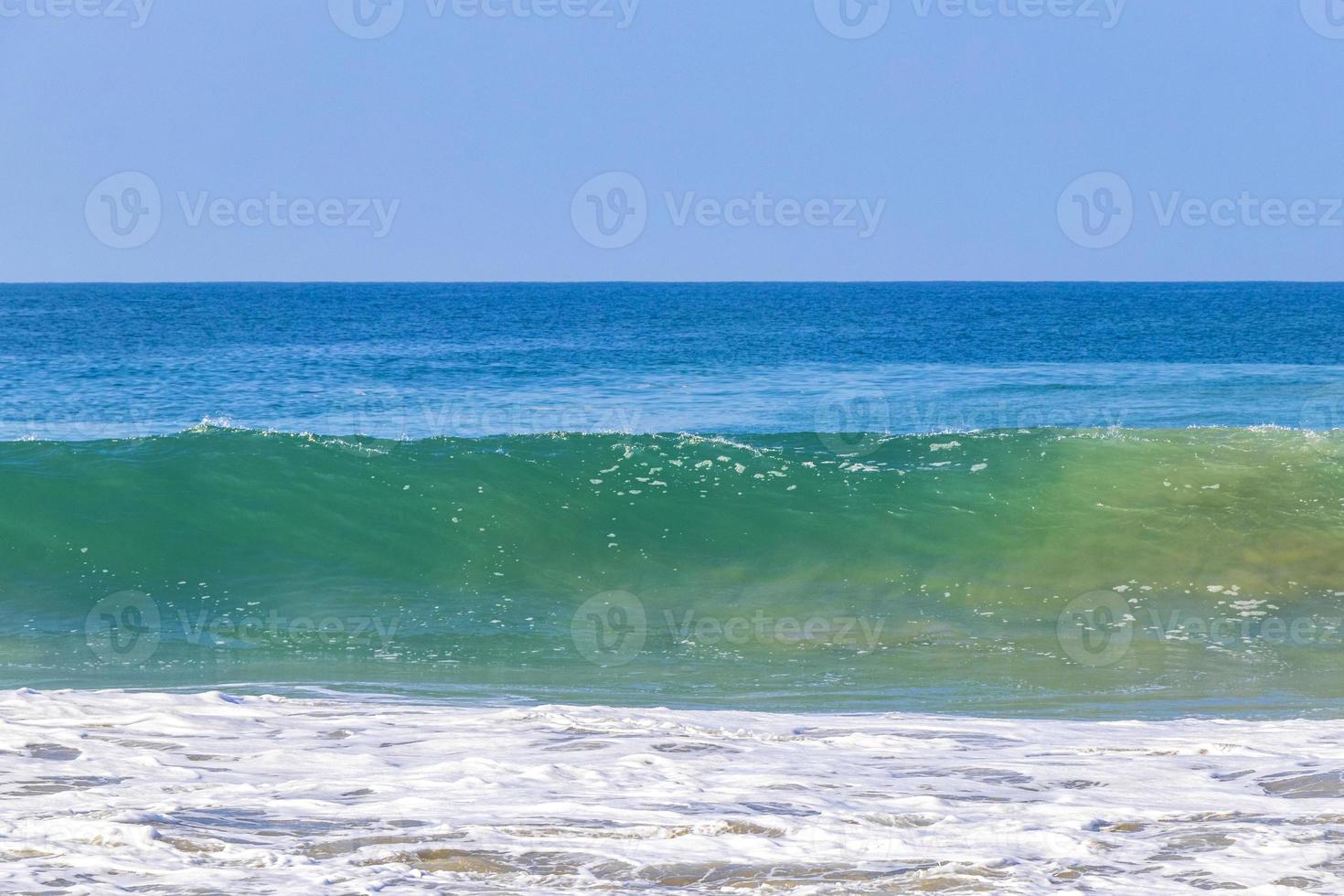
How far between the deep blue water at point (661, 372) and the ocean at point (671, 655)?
0.68 meters

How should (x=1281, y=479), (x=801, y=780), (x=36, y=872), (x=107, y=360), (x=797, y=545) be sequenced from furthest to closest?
(x=107, y=360), (x=1281, y=479), (x=797, y=545), (x=801, y=780), (x=36, y=872)

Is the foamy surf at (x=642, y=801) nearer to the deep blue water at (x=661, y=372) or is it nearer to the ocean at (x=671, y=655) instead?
the ocean at (x=671, y=655)

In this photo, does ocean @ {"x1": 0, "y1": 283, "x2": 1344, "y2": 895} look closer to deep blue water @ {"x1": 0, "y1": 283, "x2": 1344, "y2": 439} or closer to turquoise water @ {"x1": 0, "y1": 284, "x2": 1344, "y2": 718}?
turquoise water @ {"x1": 0, "y1": 284, "x2": 1344, "y2": 718}

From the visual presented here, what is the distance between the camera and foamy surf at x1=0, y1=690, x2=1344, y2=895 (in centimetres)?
425

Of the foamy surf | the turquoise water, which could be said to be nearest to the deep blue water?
the turquoise water

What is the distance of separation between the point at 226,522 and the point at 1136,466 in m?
10.5

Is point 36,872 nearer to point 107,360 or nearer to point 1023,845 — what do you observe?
point 1023,845

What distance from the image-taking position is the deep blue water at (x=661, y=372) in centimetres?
2539

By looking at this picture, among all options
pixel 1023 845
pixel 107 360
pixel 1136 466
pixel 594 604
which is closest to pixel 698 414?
pixel 1136 466

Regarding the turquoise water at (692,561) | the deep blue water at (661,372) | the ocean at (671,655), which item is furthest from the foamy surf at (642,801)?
the deep blue water at (661,372)

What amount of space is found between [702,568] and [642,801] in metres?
7.22

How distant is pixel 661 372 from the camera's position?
119ft

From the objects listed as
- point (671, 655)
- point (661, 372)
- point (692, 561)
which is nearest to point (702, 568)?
point (692, 561)

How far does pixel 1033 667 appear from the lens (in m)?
8.90
